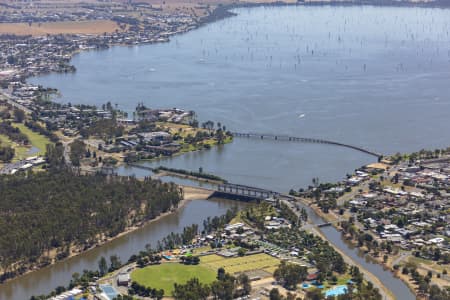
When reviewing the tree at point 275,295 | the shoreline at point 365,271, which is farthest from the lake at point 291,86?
the tree at point 275,295

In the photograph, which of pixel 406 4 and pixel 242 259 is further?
pixel 406 4

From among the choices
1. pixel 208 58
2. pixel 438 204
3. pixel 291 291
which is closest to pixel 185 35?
pixel 208 58

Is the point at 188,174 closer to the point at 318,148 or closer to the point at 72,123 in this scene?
the point at 318,148

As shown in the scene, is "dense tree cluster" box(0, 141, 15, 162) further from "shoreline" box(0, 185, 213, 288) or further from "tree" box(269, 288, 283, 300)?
"tree" box(269, 288, 283, 300)

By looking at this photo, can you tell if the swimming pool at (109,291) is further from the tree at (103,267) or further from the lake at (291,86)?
the lake at (291,86)

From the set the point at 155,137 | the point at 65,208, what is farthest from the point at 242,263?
the point at 155,137
